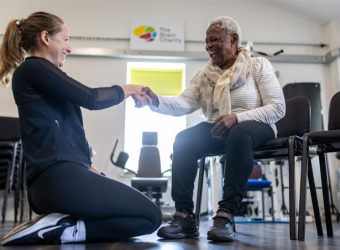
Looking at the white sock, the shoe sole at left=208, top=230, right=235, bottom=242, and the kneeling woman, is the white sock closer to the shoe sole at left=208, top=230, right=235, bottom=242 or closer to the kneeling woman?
the kneeling woman

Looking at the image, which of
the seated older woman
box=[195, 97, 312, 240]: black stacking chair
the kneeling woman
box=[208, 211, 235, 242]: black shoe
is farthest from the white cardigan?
the kneeling woman

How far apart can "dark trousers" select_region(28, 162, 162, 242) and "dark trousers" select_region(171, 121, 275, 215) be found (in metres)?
0.26

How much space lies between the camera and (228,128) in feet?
5.46

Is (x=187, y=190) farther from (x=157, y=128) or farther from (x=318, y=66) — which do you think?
(x=318, y=66)

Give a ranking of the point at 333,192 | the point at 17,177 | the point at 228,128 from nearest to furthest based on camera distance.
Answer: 1. the point at 228,128
2. the point at 17,177
3. the point at 333,192

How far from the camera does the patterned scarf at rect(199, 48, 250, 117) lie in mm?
1834

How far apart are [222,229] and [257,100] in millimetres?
712

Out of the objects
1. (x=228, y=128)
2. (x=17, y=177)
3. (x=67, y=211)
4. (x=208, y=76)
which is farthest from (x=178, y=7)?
(x=67, y=211)

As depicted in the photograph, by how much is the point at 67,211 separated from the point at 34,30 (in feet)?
2.37

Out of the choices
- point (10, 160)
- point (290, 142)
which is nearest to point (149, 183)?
point (10, 160)

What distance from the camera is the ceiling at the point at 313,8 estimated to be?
209 inches

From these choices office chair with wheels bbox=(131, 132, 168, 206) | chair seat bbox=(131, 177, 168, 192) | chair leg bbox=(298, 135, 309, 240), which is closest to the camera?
chair leg bbox=(298, 135, 309, 240)

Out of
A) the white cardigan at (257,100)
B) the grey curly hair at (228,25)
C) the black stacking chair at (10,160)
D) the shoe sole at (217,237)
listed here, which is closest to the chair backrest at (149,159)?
the black stacking chair at (10,160)

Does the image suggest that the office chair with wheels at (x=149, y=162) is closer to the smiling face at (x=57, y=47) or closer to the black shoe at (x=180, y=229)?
the black shoe at (x=180, y=229)
